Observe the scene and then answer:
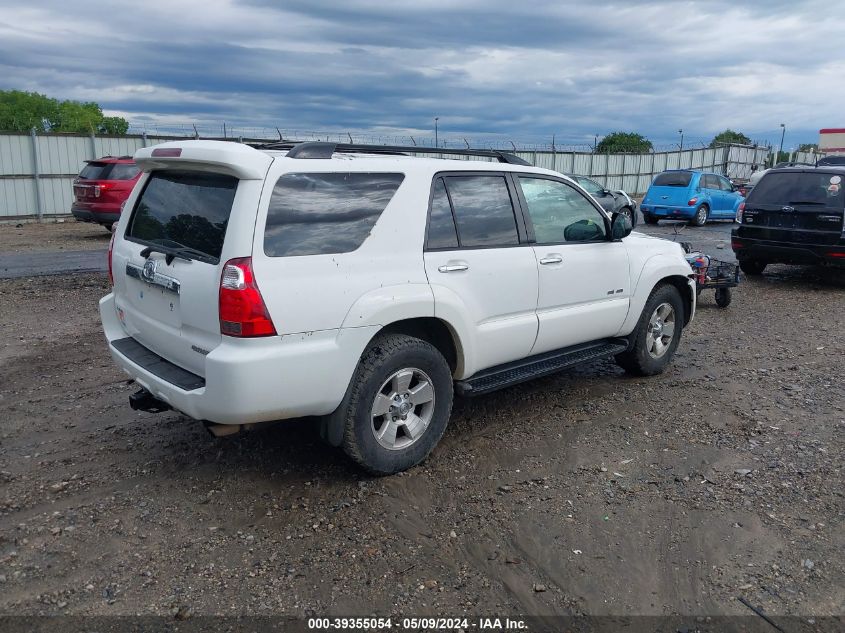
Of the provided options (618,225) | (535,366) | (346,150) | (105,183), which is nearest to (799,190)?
(618,225)

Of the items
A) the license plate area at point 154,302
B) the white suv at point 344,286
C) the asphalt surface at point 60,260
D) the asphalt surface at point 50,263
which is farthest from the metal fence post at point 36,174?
the license plate area at point 154,302

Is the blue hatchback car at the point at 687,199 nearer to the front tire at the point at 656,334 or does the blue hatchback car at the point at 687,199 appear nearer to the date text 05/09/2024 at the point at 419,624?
the front tire at the point at 656,334

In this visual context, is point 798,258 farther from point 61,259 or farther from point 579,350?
point 61,259

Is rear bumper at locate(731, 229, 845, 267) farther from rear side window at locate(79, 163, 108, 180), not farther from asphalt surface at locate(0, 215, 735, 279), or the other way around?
rear side window at locate(79, 163, 108, 180)

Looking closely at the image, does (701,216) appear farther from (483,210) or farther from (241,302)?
(241,302)

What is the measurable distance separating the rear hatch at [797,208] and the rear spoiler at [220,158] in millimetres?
9250

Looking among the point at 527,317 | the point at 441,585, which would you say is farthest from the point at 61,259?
the point at 441,585

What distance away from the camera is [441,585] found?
10.8 ft

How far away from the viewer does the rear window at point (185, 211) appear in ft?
12.4

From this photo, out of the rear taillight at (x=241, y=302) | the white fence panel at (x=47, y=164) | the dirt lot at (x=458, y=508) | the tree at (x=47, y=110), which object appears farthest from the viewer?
the tree at (x=47, y=110)

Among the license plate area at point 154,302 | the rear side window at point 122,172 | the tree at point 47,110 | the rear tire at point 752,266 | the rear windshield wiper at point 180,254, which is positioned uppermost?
the tree at point 47,110

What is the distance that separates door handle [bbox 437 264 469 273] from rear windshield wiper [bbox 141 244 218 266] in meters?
1.38

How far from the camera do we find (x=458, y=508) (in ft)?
13.1

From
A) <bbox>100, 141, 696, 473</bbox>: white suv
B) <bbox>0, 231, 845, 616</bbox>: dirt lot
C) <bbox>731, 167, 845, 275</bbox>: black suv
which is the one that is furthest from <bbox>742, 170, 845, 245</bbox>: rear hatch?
<bbox>100, 141, 696, 473</bbox>: white suv
